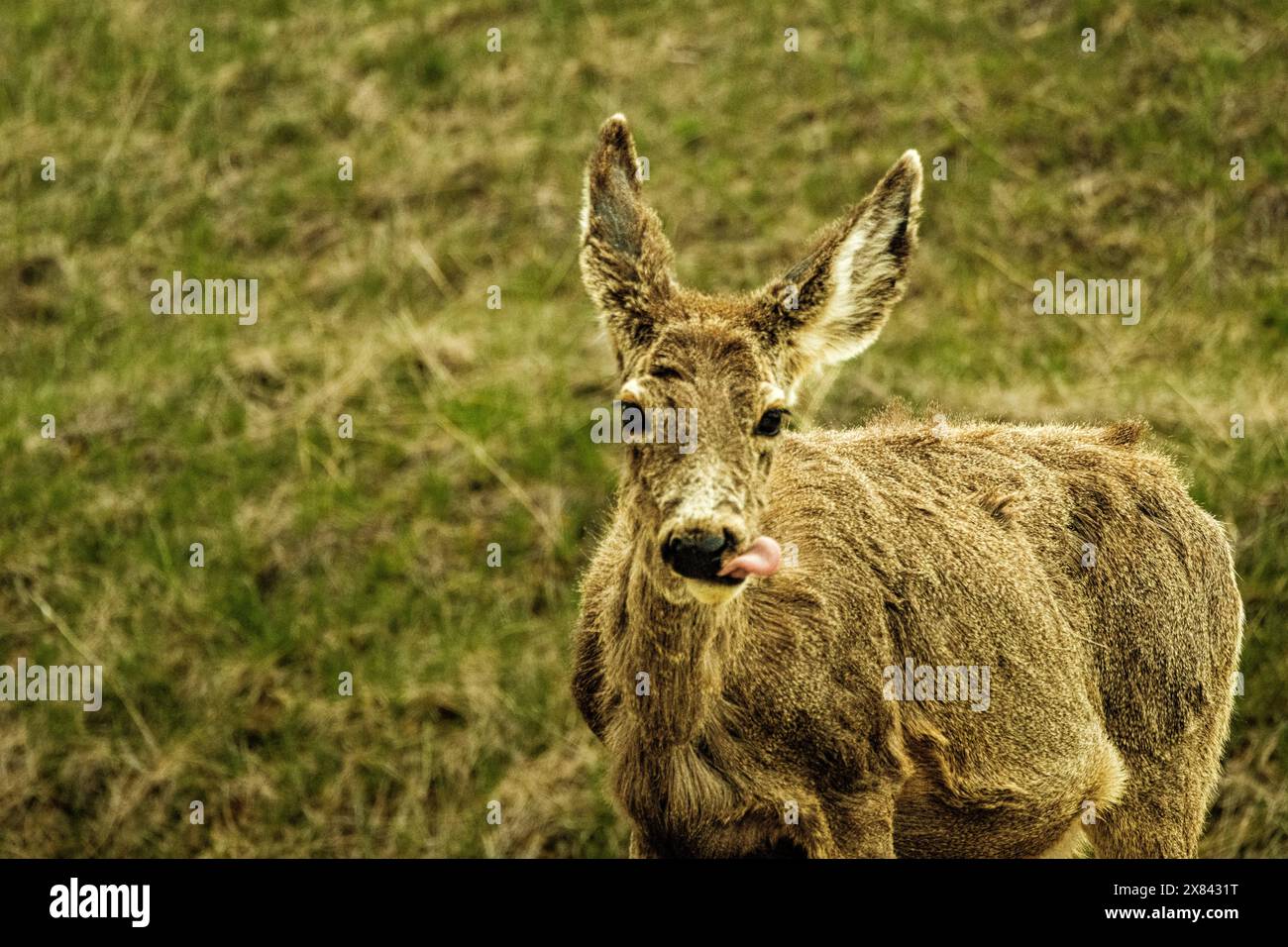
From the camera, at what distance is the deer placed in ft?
22.9

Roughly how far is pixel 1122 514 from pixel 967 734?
1.73 m

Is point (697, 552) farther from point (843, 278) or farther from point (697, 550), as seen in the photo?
point (843, 278)

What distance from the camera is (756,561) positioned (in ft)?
21.2

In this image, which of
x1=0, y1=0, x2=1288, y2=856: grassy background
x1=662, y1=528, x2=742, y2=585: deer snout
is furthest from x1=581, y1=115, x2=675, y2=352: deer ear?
x1=0, y1=0, x2=1288, y2=856: grassy background

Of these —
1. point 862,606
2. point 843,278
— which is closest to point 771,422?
point 843,278

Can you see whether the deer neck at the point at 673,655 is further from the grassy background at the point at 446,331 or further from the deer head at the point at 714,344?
the grassy background at the point at 446,331

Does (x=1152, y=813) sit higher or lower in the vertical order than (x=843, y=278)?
lower

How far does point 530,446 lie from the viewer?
15.3 m

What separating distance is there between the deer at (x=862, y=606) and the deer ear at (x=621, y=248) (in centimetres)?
1

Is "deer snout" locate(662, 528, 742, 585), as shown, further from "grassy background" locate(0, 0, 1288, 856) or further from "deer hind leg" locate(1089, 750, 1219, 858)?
"grassy background" locate(0, 0, 1288, 856)

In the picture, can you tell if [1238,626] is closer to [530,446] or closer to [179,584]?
[530,446]

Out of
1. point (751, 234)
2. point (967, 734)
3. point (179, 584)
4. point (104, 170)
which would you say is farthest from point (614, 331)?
point (104, 170)

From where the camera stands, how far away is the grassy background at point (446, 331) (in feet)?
43.9

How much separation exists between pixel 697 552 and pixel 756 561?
1.14ft
